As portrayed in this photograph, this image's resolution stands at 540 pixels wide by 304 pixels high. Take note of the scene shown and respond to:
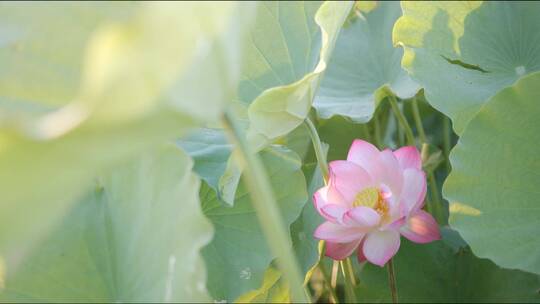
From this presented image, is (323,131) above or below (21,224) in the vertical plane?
below

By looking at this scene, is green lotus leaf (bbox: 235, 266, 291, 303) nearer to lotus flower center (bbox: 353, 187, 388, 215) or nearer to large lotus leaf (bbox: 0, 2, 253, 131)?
lotus flower center (bbox: 353, 187, 388, 215)

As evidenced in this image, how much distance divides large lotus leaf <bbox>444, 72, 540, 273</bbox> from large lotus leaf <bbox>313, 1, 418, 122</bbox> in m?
0.18

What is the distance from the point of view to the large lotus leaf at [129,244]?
658 millimetres

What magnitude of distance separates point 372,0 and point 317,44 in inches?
11.9

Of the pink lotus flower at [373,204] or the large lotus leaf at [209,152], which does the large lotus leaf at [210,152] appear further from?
the pink lotus flower at [373,204]

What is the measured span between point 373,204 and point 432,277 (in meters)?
0.28

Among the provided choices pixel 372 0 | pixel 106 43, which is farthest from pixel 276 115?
pixel 372 0

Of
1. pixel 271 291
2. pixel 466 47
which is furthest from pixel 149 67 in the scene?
pixel 466 47

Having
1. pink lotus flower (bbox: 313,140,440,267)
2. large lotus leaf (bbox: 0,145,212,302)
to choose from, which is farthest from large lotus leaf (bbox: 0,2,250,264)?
pink lotus flower (bbox: 313,140,440,267)

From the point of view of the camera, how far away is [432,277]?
1103mm

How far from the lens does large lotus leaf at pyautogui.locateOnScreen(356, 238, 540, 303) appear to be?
1086 mm

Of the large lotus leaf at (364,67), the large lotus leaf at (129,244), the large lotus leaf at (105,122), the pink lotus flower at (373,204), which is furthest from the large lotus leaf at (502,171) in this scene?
the large lotus leaf at (105,122)

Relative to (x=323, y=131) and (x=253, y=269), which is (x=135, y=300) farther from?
(x=323, y=131)

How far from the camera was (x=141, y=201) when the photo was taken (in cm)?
75
